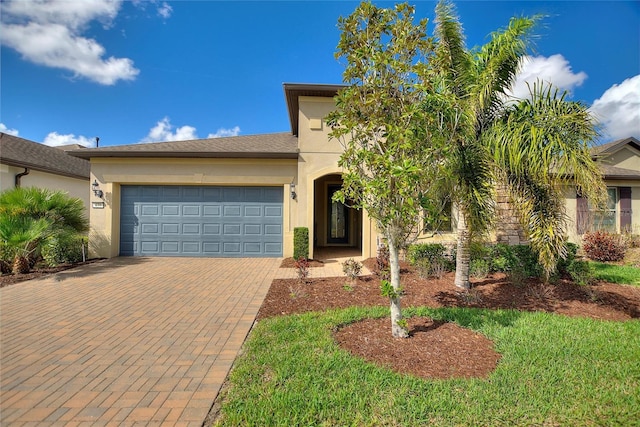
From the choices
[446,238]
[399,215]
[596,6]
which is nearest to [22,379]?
Result: [399,215]

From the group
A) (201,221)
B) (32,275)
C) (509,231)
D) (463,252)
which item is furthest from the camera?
(201,221)

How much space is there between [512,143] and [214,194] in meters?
9.35

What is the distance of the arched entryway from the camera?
1342 centimetres

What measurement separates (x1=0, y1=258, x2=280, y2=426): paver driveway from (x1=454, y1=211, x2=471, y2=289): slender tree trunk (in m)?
4.39

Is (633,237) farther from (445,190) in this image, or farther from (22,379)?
(22,379)

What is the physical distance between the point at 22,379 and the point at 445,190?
6109mm

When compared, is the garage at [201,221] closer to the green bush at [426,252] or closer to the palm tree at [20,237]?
the palm tree at [20,237]

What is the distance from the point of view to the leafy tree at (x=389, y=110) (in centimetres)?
340

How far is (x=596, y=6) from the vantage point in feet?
24.8

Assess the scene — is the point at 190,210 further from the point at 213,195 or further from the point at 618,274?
the point at 618,274

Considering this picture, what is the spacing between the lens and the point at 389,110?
3641 mm

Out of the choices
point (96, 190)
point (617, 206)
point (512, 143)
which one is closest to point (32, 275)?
point (96, 190)

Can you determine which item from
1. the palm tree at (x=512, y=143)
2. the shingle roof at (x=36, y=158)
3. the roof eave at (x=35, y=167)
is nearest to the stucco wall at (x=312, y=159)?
the palm tree at (x=512, y=143)

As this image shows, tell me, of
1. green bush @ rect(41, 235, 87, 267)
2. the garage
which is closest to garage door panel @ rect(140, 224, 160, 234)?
the garage
